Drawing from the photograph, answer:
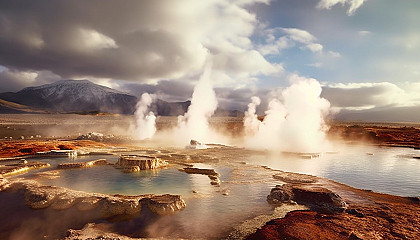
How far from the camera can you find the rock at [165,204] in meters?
11.6

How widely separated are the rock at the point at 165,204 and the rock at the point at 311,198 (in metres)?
4.90

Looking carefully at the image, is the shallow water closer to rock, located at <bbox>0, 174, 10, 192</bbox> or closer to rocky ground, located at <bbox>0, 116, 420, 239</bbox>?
rocky ground, located at <bbox>0, 116, 420, 239</bbox>

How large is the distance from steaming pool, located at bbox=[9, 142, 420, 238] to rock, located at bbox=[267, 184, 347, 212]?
827 millimetres

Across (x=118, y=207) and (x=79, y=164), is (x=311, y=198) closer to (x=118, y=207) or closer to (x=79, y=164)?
(x=118, y=207)

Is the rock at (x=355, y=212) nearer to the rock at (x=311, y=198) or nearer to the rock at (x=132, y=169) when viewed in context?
the rock at (x=311, y=198)

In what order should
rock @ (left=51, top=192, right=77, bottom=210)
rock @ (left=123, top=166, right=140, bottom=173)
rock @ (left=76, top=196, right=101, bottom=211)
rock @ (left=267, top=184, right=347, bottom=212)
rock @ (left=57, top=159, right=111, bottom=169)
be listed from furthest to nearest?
rock @ (left=57, top=159, right=111, bottom=169) < rock @ (left=123, top=166, right=140, bottom=173) < rock @ (left=267, top=184, right=347, bottom=212) < rock @ (left=51, top=192, right=77, bottom=210) < rock @ (left=76, top=196, right=101, bottom=211)

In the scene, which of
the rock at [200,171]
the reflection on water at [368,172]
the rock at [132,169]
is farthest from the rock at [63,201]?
the reflection on water at [368,172]

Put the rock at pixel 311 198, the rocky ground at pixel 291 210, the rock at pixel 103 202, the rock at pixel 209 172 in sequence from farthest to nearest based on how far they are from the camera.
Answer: the rock at pixel 209 172
the rock at pixel 311 198
the rock at pixel 103 202
the rocky ground at pixel 291 210

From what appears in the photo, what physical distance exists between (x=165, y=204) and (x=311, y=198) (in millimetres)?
7708

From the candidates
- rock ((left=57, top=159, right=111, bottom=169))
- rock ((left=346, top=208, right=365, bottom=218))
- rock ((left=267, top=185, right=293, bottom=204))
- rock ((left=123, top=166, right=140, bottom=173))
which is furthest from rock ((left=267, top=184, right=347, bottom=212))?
rock ((left=57, top=159, right=111, bottom=169))

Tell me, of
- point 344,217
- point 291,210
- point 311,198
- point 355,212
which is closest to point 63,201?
point 291,210

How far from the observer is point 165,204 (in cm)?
1182

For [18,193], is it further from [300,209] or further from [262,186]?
[300,209]

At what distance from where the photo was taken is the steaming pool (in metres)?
10.7
